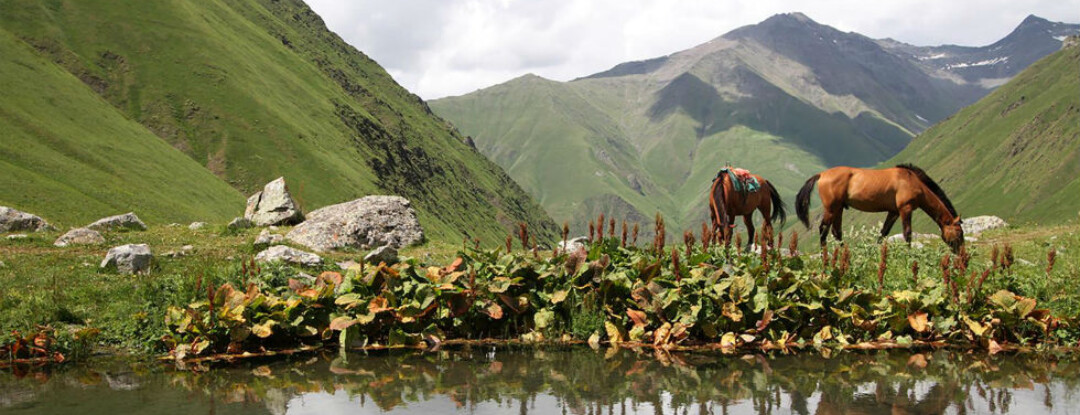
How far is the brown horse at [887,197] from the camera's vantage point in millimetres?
21625

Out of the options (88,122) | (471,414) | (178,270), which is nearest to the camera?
(471,414)

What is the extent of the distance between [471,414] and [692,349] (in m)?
4.69

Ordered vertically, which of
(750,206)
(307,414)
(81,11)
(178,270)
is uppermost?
(81,11)

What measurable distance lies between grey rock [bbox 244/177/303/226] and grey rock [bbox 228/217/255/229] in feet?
0.97

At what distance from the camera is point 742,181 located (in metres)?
24.1

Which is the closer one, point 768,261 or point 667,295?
point 667,295

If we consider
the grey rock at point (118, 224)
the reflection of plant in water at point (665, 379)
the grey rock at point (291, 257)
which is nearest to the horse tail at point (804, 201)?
the reflection of plant in water at point (665, 379)

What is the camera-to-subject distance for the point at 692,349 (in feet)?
37.2

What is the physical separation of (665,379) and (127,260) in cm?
1307

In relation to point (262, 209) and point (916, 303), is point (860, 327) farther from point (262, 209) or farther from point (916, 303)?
point (262, 209)

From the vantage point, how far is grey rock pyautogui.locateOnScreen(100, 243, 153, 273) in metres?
16.3

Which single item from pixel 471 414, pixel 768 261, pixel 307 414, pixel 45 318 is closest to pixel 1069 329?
pixel 768 261

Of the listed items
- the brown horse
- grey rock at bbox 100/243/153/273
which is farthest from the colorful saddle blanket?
grey rock at bbox 100/243/153/273

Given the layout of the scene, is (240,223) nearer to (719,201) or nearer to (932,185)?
(719,201)
